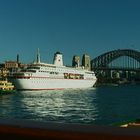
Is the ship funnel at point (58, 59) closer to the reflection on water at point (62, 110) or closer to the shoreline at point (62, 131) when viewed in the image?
the reflection on water at point (62, 110)

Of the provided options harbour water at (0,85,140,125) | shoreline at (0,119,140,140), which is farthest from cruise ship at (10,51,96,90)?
shoreline at (0,119,140,140)

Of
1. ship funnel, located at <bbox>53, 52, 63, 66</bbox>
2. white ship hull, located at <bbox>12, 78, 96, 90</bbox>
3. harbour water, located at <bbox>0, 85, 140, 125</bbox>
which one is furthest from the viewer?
ship funnel, located at <bbox>53, 52, 63, 66</bbox>

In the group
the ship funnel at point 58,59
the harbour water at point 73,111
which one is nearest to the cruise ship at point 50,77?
the ship funnel at point 58,59

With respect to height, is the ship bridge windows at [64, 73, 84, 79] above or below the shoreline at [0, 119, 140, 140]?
above

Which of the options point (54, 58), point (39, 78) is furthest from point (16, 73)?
point (54, 58)

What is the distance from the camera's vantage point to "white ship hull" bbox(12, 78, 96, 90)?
356ft

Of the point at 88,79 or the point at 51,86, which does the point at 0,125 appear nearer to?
the point at 51,86

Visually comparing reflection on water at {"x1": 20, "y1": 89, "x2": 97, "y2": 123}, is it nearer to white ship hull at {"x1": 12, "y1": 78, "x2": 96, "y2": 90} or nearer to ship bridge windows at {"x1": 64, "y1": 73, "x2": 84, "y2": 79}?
white ship hull at {"x1": 12, "y1": 78, "x2": 96, "y2": 90}

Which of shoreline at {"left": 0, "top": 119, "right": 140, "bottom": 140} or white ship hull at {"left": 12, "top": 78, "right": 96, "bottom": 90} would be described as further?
white ship hull at {"left": 12, "top": 78, "right": 96, "bottom": 90}

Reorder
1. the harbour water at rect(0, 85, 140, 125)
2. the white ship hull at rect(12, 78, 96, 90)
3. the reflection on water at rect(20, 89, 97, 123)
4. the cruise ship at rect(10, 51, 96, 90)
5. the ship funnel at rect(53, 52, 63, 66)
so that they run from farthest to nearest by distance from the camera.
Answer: the ship funnel at rect(53, 52, 63, 66)
the cruise ship at rect(10, 51, 96, 90)
the white ship hull at rect(12, 78, 96, 90)
the reflection on water at rect(20, 89, 97, 123)
the harbour water at rect(0, 85, 140, 125)

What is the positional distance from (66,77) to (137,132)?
408ft

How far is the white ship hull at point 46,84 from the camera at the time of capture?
4272 inches

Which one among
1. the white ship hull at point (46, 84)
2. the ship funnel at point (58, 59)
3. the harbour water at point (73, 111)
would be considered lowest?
the harbour water at point (73, 111)

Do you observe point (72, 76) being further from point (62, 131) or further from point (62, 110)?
point (62, 131)
